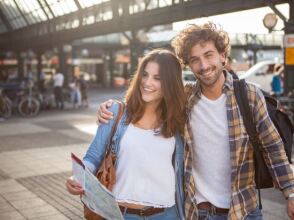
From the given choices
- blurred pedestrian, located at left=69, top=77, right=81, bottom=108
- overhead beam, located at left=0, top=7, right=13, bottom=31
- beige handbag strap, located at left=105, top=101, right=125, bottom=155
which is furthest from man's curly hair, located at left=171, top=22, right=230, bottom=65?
overhead beam, located at left=0, top=7, right=13, bottom=31

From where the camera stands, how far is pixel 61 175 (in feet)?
24.5

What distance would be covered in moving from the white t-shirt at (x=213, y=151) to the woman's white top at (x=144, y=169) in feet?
0.56

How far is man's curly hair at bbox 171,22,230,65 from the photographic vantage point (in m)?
2.58

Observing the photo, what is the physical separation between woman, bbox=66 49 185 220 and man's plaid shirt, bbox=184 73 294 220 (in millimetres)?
62

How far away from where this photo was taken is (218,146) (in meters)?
2.51

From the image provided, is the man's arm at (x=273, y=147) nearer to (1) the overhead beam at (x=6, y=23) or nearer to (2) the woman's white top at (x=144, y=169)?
(2) the woman's white top at (x=144, y=169)

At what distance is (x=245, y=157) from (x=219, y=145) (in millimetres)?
155

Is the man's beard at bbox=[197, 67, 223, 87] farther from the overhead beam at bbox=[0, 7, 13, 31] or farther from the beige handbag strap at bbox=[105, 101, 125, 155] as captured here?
the overhead beam at bbox=[0, 7, 13, 31]

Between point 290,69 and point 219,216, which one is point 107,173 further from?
point 290,69

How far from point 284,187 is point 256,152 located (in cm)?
23

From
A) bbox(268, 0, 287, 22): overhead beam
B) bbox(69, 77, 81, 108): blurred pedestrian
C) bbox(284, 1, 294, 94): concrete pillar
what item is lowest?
bbox(69, 77, 81, 108): blurred pedestrian

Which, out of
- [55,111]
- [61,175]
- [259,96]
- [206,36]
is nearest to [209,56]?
[206,36]

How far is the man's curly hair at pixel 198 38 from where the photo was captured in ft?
8.47

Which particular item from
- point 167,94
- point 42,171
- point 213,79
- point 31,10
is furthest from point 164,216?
point 31,10
